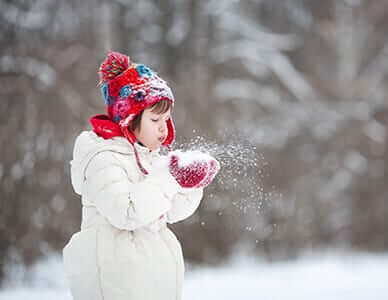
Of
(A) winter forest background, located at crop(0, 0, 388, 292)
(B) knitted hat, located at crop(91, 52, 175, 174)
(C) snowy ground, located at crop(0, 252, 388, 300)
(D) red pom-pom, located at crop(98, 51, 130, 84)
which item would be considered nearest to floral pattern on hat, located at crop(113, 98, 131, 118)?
(B) knitted hat, located at crop(91, 52, 175, 174)

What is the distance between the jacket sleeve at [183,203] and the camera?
231cm

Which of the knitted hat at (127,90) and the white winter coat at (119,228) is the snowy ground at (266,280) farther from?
the knitted hat at (127,90)

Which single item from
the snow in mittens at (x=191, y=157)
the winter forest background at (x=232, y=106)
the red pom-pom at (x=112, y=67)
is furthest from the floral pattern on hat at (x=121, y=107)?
Result: the winter forest background at (x=232, y=106)

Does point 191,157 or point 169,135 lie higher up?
point 169,135

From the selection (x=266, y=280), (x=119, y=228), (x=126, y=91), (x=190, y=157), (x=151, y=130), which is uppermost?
(x=266, y=280)

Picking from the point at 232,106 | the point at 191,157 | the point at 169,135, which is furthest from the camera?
the point at 232,106

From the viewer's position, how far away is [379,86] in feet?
29.1

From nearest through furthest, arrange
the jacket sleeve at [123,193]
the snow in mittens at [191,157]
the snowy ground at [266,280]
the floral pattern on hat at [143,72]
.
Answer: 1. the jacket sleeve at [123,193]
2. the snow in mittens at [191,157]
3. the floral pattern on hat at [143,72]
4. the snowy ground at [266,280]

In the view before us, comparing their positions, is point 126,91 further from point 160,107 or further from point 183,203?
point 183,203

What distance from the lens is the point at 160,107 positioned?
2242mm

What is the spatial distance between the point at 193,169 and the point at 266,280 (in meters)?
4.52

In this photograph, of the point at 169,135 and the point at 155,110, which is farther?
the point at 169,135

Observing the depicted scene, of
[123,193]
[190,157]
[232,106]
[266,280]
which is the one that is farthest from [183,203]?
[232,106]

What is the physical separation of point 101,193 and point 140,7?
5.79 metres
